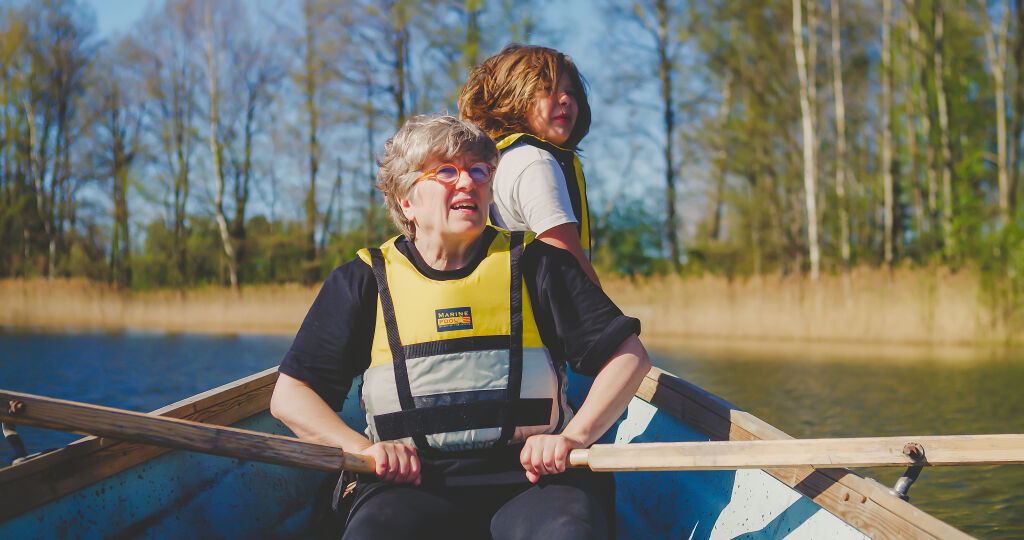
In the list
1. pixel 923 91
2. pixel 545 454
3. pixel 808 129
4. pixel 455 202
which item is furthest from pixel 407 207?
pixel 923 91

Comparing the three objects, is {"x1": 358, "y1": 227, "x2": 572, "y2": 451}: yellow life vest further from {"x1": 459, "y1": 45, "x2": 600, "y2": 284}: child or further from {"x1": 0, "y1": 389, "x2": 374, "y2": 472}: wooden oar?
{"x1": 459, "y1": 45, "x2": 600, "y2": 284}: child

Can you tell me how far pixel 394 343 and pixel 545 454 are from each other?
1.31 ft

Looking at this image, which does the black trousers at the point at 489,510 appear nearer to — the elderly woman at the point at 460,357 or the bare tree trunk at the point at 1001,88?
the elderly woman at the point at 460,357

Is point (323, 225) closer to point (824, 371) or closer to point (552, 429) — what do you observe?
point (824, 371)

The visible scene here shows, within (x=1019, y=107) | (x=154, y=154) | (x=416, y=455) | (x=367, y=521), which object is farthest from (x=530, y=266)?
(x=154, y=154)

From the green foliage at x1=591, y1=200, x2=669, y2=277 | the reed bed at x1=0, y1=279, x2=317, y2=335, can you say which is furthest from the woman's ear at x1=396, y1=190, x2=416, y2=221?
the green foliage at x1=591, y1=200, x2=669, y2=277

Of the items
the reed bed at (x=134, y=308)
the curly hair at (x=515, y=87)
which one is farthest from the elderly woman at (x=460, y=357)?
the reed bed at (x=134, y=308)

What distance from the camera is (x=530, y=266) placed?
1823 mm

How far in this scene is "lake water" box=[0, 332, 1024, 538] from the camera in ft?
13.2

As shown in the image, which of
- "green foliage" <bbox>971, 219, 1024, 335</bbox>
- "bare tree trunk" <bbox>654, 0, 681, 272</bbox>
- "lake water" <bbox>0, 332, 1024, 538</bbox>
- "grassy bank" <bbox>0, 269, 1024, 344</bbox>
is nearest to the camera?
"lake water" <bbox>0, 332, 1024, 538</bbox>

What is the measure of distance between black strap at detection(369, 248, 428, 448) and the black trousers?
5.0 inches

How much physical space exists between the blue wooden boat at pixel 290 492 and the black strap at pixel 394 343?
2.62ft

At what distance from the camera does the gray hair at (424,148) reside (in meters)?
1.77

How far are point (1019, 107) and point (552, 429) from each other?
51.0 ft
